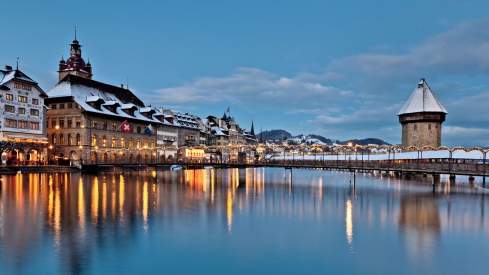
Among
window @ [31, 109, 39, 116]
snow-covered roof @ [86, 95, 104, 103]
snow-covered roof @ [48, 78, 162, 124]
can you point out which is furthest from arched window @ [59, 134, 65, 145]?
snow-covered roof @ [86, 95, 104, 103]

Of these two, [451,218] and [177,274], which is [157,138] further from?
[177,274]

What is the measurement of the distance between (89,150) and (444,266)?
3040 inches

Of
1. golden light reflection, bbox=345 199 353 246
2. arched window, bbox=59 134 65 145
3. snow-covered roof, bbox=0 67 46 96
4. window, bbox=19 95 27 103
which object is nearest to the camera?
golden light reflection, bbox=345 199 353 246

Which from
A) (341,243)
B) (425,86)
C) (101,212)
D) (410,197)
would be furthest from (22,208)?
(425,86)

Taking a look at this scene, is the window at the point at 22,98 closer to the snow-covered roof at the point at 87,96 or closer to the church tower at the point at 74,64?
the snow-covered roof at the point at 87,96

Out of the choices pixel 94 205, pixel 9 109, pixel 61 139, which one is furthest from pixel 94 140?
pixel 94 205

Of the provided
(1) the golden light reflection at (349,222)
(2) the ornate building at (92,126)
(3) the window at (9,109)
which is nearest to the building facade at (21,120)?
(3) the window at (9,109)

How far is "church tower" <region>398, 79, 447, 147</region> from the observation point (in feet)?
293

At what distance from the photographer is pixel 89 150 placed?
8769 centimetres

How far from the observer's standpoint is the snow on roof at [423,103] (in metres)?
89.7

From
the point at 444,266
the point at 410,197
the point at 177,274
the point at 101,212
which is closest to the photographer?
the point at 177,274

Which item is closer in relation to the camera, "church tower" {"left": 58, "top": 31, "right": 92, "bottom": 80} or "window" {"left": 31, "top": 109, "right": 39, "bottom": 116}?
"window" {"left": 31, "top": 109, "right": 39, "bottom": 116}

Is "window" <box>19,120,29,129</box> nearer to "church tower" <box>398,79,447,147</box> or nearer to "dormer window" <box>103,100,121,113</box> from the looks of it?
"dormer window" <box>103,100,121,113</box>

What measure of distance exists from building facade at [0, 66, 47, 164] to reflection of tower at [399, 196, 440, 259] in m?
61.9
